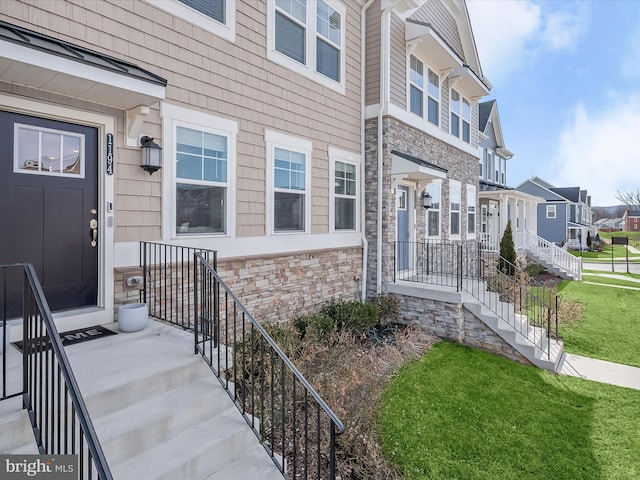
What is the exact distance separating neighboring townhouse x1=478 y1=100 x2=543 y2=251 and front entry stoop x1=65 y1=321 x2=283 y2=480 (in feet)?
44.7

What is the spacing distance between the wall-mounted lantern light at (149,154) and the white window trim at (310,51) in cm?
284

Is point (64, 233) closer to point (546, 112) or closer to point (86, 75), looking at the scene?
point (86, 75)

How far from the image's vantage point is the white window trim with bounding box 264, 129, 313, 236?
6.38 meters

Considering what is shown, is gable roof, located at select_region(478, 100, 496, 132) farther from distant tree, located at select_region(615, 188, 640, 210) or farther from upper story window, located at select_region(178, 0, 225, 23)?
distant tree, located at select_region(615, 188, 640, 210)

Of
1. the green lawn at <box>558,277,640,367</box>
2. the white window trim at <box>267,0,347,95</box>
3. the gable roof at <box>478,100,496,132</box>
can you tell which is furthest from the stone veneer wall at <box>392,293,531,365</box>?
the gable roof at <box>478,100,496,132</box>

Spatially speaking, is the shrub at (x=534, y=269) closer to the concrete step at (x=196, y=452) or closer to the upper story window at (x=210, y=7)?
the upper story window at (x=210, y=7)

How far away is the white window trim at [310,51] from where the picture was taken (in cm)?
635

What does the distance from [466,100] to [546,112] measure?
50.0 metres

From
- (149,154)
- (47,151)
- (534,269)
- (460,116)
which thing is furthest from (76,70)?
(534,269)

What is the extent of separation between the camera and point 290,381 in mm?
4480

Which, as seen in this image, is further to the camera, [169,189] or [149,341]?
[169,189]

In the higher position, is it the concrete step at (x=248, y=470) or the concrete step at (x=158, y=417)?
the concrete step at (x=158, y=417)

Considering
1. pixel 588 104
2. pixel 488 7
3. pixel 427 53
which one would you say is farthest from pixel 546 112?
pixel 427 53

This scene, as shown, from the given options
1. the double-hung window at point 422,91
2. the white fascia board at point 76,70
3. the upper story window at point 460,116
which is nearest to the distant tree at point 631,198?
the upper story window at point 460,116
